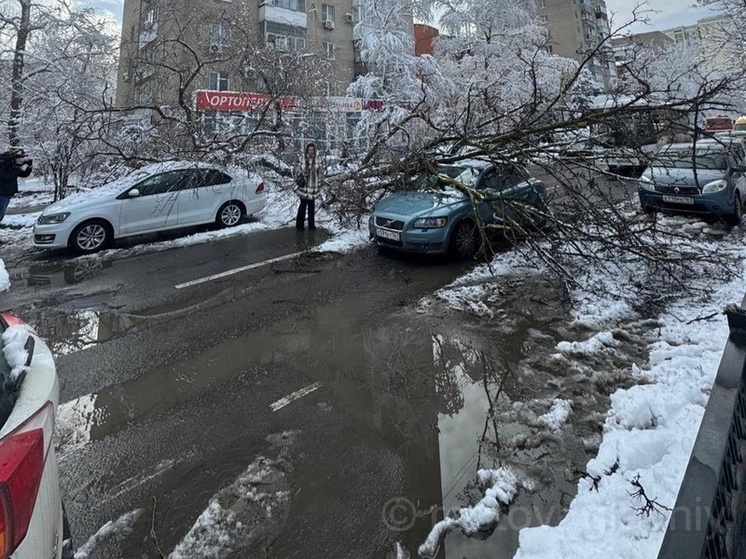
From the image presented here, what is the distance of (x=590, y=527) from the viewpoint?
7.86 ft

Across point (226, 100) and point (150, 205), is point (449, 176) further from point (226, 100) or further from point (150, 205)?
point (226, 100)

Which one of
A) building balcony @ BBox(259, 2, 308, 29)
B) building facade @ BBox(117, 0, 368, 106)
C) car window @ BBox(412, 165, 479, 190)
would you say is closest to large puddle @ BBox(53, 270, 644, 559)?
car window @ BBox(412, 165, 479, 190)

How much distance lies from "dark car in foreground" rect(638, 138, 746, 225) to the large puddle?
6202 millimetres

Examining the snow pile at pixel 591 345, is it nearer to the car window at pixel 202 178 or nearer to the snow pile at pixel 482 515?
the snow pile at pixel 482 515

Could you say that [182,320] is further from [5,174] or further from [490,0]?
[490,0]

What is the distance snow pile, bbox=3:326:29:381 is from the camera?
181 centimetres

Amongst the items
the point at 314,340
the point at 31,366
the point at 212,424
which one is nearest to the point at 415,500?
the point at 212,424

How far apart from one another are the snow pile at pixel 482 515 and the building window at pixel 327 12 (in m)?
35.7

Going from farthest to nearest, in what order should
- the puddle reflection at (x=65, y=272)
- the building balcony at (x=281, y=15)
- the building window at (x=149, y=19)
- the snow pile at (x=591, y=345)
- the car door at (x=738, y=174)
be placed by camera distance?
the building balcony at (x=281, y=15) → the building window at (x=149, y=19) → the car door at (x=738, y=174) → the puddle reflection at (x=65, y=272) → the snow pile at (x=591, y=345)

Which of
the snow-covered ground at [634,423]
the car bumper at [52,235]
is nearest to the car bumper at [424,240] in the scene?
the snow-covered ground at [634,423]

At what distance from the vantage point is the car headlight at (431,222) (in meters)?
7.39

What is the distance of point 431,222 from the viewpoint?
7402mm

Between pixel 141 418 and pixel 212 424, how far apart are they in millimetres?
673

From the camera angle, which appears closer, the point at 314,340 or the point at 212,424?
the point at 212,424
